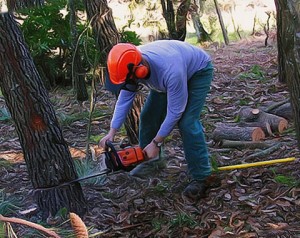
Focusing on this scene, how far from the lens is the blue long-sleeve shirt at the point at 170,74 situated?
3424 mm

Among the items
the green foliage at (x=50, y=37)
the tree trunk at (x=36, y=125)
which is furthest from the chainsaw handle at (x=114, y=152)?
the green foliage at (x=50, y=37)

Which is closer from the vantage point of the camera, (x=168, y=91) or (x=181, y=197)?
(x=168, y=91)

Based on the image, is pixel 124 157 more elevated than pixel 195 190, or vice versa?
pixel 124 157

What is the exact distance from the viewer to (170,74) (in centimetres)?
340

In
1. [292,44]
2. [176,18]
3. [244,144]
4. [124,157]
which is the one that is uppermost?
[292,44]

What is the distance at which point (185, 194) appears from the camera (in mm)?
3889

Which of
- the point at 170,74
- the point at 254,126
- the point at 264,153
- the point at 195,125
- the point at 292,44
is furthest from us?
the point at 254,126

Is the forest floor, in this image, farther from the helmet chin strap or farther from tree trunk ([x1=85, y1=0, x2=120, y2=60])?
tree trunk ([x1=85, y1=0, x2=120, y2=60])

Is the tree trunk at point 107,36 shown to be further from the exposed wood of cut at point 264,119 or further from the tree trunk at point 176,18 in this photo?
the tree trunk at point 176,18

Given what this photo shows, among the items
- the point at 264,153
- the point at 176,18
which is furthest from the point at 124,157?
the point at 176,18

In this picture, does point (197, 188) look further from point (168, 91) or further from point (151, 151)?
point (168, 91)

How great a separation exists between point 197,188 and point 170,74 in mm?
977

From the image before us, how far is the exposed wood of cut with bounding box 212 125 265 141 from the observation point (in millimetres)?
4887

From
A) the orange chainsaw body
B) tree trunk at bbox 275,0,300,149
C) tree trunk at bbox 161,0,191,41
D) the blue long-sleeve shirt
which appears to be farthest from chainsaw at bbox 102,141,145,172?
tree trunk at bbox 161,0,191,41
